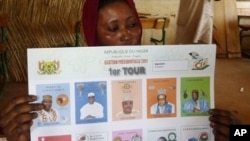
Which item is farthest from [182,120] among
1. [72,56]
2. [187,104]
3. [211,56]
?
[72,56]

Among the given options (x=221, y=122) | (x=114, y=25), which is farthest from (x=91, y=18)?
(x=221, y=122)

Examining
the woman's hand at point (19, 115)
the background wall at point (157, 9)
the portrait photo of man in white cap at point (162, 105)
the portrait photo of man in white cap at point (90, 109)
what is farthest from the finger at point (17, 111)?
the background wall at point (157, 9)

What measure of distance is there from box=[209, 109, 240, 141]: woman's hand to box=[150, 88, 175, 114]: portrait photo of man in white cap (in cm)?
10

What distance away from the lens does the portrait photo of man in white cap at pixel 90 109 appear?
0.86 metres

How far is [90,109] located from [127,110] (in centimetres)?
9

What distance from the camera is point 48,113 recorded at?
845mm

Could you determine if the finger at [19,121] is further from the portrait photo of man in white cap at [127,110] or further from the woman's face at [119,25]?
the woman's face at [119,25]

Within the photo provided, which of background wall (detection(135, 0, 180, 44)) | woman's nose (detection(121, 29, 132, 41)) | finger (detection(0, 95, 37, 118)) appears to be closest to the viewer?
finger (detection(0, 95, 37, 118))

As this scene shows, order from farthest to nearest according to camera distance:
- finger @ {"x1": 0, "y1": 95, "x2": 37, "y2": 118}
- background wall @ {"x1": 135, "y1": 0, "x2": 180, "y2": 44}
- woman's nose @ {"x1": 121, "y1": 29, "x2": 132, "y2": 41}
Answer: background wall @ {"x1": 135, "y1": 0, "x2": 180, "y2": 44} < woman's nose @ {"x1": 121, "y1": 29, "x2": 132, "y2": 41} < finger @ {"x1": 0, "y1": 95, "x2": 37, "y2": 118}

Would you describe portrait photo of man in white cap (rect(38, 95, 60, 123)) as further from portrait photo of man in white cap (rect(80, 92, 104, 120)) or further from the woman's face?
the woman's face

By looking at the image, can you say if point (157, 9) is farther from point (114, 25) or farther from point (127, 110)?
point (127, 110)

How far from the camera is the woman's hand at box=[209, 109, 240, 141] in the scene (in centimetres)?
86

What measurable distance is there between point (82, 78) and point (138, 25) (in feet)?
1.26

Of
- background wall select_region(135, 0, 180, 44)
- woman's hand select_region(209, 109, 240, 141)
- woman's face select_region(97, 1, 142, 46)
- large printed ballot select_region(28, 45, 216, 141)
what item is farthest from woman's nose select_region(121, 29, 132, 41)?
background wall select_region(135, 0, 180, 44)
